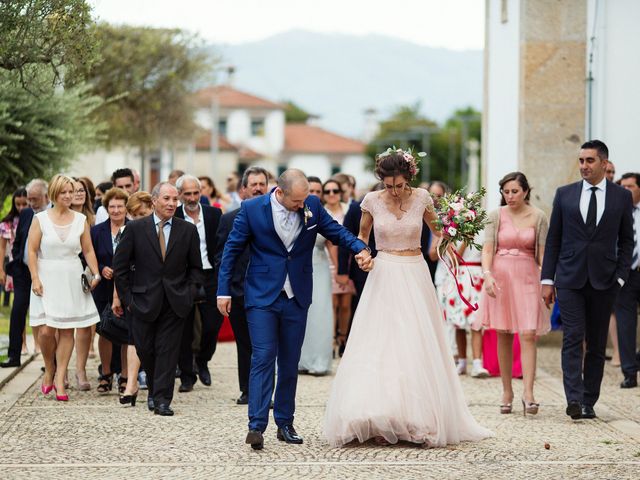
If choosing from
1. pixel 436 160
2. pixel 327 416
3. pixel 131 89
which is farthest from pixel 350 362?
pixel 436 160

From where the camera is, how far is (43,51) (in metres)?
12.3

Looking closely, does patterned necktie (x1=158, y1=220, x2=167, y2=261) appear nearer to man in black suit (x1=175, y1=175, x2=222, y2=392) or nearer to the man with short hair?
man in black suit (x1=175, y1=175, x2=222, y2=392)

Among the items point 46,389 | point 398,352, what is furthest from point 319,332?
point 398,352

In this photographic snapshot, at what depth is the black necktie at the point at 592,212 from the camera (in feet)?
33.9

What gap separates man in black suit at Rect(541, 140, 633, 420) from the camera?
10289 millimetres

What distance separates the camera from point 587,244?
1033 centimetres

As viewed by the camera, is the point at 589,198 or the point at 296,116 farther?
the point at 296,116

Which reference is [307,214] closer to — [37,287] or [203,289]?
[203,289]

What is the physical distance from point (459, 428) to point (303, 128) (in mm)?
119663

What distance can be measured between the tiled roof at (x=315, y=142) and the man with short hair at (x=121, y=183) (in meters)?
109

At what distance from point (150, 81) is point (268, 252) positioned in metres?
29.4

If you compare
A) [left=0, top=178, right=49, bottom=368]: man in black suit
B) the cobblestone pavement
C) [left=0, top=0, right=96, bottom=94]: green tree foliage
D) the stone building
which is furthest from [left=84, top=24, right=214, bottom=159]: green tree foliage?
the cobblestone pavement

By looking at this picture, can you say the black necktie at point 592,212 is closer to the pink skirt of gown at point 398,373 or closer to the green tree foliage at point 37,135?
the pink skirt of gown at point 398,373

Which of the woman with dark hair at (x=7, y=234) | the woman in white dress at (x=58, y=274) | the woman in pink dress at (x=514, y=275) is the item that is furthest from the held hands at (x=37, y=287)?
the woman in pink dress at (x=514, y=275)
